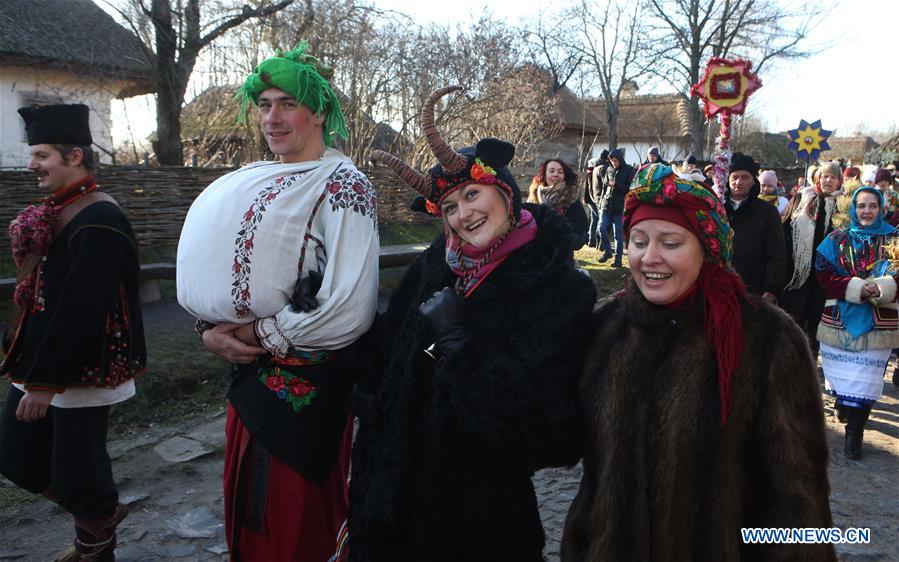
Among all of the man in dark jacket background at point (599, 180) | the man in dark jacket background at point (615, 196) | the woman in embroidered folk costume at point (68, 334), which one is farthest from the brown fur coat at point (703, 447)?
the man in dark jacket background at point (599, 180)

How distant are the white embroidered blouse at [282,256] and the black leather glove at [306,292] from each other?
2cm

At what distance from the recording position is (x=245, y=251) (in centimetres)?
213

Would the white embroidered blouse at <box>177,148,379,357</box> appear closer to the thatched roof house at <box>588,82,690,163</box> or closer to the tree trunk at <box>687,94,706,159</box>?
the tree trunk at <box>687,94,706,159</box>

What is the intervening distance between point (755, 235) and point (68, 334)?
483 centimetres

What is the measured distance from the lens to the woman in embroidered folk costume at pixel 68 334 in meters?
2.67

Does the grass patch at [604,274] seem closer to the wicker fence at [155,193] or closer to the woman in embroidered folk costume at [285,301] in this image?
the wicker fence at [155,193]

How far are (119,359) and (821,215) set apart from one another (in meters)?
5.72

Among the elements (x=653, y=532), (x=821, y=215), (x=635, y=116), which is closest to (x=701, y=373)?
(x=653, y=532)

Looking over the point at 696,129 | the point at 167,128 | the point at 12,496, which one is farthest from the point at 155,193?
the point at 696,129

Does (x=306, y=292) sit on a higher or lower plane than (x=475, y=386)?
higher

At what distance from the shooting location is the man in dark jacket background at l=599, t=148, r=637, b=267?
10.5 m

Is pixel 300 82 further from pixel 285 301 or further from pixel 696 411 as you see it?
pixel 696 411

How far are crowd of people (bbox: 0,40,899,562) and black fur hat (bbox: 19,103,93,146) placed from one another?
13 millimetres

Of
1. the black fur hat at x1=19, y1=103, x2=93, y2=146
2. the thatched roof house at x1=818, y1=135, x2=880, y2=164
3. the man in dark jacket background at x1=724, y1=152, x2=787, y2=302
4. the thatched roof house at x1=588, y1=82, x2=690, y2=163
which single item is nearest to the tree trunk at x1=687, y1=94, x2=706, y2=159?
the thatched roof house at x1=588, y1=82, x2=690, y2=163
